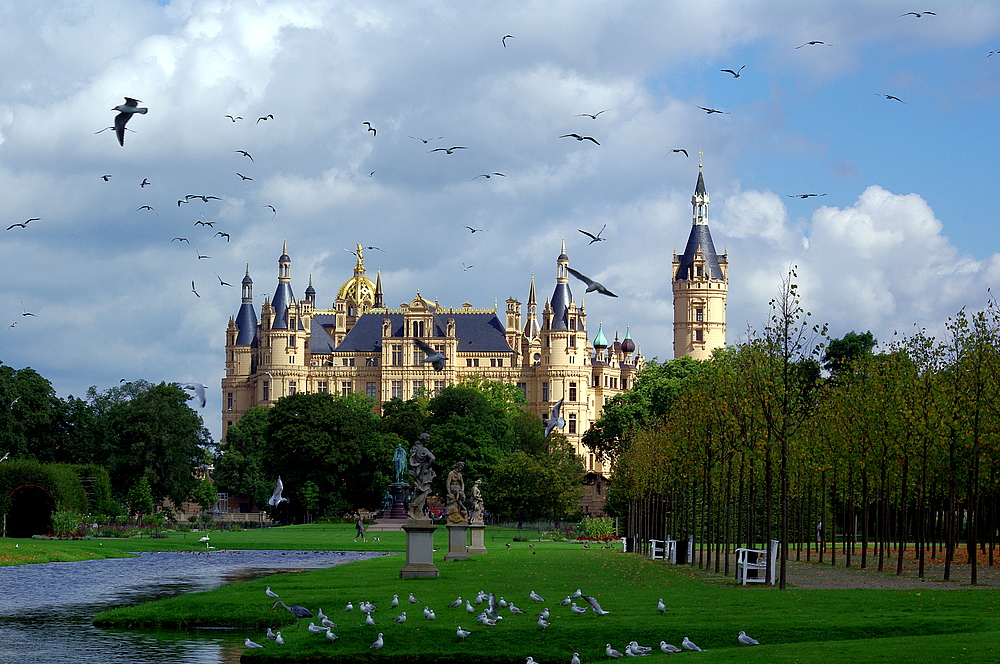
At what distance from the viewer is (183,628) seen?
93.9ft

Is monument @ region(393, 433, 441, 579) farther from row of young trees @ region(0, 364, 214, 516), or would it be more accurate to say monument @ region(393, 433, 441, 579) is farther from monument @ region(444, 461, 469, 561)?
row of young trees @ region(0, 364, 214, 516)

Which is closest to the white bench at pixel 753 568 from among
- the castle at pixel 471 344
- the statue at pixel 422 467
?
the statue at pixel 422 467

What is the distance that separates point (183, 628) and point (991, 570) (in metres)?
25.0

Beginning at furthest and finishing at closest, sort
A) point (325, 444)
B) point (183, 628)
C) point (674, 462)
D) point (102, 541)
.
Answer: point (325, 444), point (102, 541), point (674, 462), point (183, 628)

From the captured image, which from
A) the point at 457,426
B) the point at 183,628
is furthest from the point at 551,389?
the point at 183,628

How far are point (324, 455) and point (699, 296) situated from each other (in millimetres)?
80060

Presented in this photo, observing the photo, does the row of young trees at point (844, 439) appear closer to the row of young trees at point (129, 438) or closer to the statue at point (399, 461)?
the statue at point (399, 461)

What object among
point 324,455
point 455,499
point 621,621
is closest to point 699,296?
point 324,455

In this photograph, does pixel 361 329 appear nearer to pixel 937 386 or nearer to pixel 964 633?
pixel 937 386

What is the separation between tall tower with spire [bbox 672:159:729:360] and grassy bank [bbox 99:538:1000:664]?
138m

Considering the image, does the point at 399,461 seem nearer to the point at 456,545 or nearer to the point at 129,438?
the point at 129,438

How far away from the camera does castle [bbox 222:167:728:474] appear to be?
171375 millimetres

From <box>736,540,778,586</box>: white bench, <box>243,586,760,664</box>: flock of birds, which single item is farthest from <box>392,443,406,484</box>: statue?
<box>243,586,760,664</box>: flock of birds

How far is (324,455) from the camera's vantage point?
10156 cm
